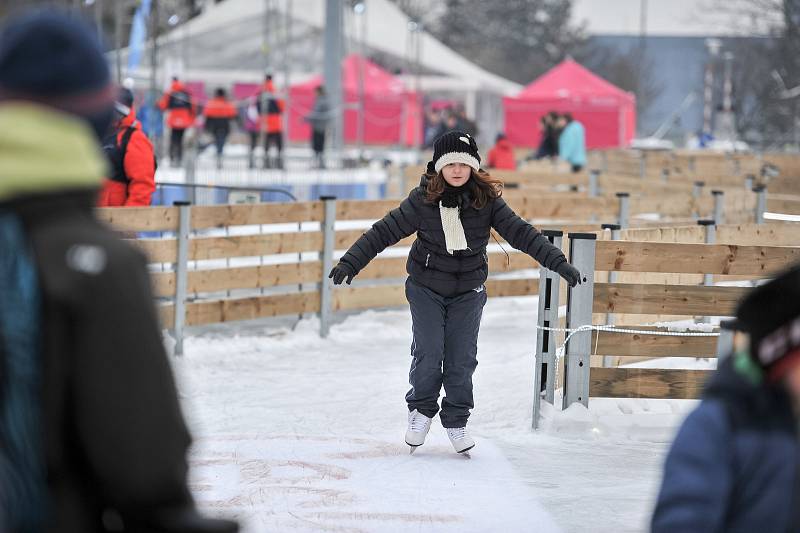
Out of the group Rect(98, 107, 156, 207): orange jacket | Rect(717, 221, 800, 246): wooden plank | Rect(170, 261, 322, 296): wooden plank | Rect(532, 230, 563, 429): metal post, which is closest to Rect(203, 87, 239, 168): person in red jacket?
Rect(170, 261, 322, 296): wooden plank

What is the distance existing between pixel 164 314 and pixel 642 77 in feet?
234

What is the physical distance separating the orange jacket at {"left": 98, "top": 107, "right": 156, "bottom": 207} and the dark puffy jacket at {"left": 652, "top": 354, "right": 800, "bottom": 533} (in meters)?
7.02

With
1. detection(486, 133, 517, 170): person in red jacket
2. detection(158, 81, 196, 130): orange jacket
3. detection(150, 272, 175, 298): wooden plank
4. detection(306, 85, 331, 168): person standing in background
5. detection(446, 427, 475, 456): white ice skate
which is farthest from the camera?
detection(306, 85, 331, 168): person standing in background

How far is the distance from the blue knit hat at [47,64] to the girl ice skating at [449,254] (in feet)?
15.1

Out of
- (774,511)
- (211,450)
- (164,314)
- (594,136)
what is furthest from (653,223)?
(594,136)

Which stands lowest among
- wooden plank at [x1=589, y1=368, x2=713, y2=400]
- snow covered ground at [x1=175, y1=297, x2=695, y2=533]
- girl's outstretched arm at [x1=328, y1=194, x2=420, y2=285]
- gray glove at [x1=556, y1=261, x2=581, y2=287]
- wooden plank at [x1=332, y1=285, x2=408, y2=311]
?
snow covered ground at [x1=175, y1=297, x2=695, y2=533]

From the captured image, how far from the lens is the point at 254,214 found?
1067 centimetres

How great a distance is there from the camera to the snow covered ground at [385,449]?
19.9 feet

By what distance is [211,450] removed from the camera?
729 cm

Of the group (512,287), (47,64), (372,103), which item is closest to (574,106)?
(372,103)

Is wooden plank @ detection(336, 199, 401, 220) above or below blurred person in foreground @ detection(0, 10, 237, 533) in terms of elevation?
below

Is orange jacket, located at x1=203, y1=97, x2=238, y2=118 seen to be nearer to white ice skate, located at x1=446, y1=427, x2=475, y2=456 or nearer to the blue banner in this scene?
the blue banner

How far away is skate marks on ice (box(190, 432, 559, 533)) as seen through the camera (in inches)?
233

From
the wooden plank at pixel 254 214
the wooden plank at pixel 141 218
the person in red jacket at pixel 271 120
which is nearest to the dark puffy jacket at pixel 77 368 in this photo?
the wooden plank at pixel 141 218
